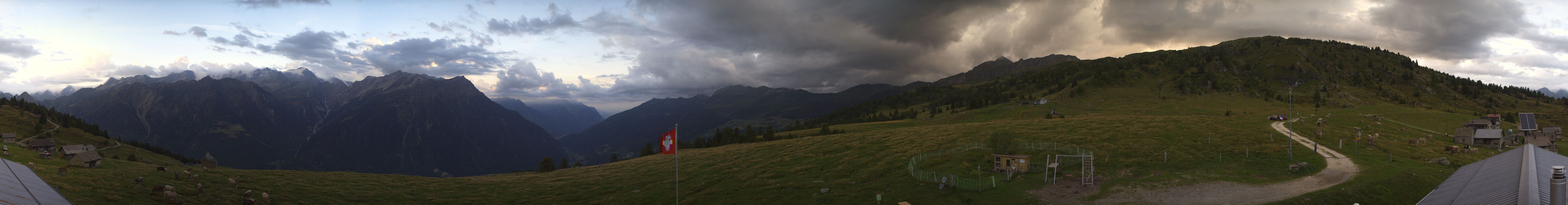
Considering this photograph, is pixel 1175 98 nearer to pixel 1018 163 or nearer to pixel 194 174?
pixel 1018 163

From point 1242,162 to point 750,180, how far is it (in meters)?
43.9

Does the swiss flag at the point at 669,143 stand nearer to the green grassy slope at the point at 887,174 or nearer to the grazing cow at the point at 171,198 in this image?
the green grassy slope at the point at 887,174

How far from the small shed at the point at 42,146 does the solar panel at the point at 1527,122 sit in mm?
232316

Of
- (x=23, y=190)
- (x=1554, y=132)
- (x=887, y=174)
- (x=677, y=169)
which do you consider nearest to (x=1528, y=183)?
(x=677, y=169)

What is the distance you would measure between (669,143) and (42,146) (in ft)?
457

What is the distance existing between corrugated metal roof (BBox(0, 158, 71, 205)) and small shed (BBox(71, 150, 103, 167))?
124 feet

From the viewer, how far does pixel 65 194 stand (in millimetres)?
36312

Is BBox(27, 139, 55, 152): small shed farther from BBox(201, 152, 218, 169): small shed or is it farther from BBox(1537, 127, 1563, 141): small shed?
BBox(1537, 127, 1563, 141): small shed

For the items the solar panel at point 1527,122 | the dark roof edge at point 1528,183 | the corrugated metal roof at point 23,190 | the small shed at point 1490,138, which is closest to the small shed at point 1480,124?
the solar panel at point 1527,122

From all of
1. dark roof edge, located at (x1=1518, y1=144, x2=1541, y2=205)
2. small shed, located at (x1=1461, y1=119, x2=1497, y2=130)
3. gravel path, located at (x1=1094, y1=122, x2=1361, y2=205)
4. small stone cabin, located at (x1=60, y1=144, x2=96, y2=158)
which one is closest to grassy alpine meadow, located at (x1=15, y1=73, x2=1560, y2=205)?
gravel path, located at (x1=1094, y1=122, x2=1361, y2=205)

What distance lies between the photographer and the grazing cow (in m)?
38.6

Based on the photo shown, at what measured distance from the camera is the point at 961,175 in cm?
4806

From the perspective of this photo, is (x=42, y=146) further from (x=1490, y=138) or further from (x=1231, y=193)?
(x=1490, y=138)

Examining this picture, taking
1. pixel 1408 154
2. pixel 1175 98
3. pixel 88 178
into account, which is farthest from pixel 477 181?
pixel 1175 98
